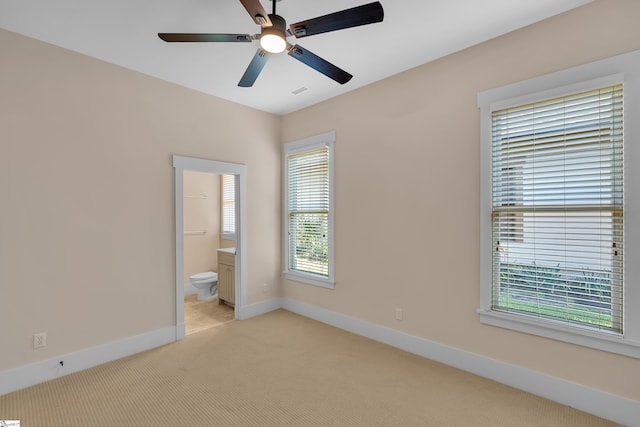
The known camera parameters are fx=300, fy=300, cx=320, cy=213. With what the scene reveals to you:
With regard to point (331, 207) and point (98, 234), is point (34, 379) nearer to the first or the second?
point (98, 234)

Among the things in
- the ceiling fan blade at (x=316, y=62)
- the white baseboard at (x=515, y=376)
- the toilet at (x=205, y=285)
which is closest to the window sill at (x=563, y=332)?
the white baseboard at (x=515, y=376)

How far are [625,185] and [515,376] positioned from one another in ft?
5.42

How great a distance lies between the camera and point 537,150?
2.40 meters

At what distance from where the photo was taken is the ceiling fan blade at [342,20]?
5.42 feet

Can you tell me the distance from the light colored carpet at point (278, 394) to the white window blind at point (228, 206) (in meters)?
2.88

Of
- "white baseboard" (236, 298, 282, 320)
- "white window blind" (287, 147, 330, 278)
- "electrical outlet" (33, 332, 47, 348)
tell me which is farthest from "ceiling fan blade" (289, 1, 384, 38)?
"white baseboard" (236, 298, 282, 320)

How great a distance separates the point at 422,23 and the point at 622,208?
196cm

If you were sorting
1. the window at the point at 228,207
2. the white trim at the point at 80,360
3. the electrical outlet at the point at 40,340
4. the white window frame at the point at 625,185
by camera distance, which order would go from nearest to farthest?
the white window frame at the point at 625,185 < the white trim at the point at 80,360 < the electrical outlet at the point at 40,340 < the window at the point at 228,207

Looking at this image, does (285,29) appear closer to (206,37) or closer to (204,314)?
(206,37)

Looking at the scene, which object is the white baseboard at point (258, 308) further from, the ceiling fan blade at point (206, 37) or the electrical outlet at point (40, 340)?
the ceiling fan blade at point (206, 37)

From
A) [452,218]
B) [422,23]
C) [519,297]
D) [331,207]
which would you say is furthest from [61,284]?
[519,297]

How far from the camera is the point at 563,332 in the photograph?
7.40 ft

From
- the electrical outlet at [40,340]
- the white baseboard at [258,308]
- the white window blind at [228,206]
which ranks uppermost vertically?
the white window blind at [228,206]

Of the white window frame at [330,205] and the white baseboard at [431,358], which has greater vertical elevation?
the white window frame at [330,205]
